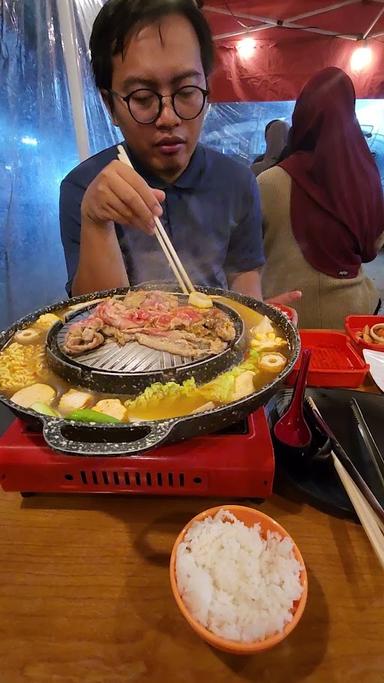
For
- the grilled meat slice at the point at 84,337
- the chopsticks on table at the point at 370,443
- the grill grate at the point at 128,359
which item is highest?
the grilled meat slice at the point at 84,337

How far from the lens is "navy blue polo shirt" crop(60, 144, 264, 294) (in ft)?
7.93

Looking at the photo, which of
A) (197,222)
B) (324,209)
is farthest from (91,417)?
(324,209)

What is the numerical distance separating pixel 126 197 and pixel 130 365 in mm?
693

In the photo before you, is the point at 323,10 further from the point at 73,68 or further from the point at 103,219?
the point at 103,219

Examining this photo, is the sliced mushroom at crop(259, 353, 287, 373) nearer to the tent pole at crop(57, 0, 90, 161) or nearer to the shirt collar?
the shirt collar

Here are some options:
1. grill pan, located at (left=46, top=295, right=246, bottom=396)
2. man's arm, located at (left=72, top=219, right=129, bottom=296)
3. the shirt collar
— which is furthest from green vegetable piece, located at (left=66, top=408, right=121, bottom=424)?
the shirt collar

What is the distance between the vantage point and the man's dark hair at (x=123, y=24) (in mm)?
1885

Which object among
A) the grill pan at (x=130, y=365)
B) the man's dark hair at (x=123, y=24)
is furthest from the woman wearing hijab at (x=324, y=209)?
the grill pan at (x=130, y=365)

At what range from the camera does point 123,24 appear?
1899 mm

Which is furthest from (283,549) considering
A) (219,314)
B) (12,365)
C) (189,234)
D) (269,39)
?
(269,39)

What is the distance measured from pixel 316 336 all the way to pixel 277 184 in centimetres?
166

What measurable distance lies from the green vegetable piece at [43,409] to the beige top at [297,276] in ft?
8.11

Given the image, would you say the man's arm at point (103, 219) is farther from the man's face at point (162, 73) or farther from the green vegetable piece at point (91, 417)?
the green vegetable piece at point (91, 417)

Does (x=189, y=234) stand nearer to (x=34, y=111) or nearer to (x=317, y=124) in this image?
(x=317, y=124)
